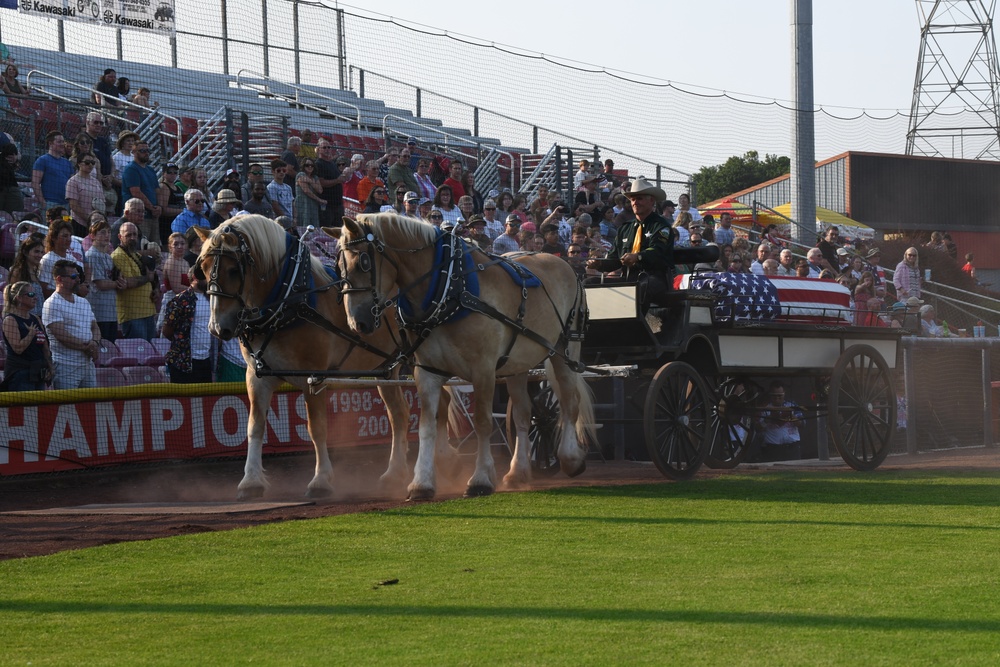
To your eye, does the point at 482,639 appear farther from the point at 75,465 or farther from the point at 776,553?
the point at 75,465

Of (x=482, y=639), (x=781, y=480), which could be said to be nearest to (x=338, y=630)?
(x=482, y=639)

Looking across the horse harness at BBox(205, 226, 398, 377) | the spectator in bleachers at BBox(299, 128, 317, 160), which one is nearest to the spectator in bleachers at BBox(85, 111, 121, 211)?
the spectator in bleachers at BBox(299, 128, 317, 160)

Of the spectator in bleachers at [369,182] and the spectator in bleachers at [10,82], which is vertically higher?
the spectator in bleachers at [10,82]

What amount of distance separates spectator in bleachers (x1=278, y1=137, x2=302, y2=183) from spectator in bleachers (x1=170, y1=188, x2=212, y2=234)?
2.13 metres

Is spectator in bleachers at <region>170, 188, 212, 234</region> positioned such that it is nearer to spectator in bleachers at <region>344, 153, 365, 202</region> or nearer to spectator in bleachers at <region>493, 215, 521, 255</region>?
spectator in bleachers at <region>344, 153, 365, 202</region>

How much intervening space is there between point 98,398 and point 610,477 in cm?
456

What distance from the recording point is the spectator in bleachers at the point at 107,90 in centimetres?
1755

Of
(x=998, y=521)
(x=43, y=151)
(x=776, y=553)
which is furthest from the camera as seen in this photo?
(x=43, y=151)

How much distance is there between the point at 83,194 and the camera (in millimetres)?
13578

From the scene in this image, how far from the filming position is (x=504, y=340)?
984cm

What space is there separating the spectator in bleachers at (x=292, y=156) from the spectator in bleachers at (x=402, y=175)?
1270mm

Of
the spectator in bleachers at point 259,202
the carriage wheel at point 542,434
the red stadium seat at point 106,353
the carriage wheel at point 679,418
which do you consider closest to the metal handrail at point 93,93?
the spectator in bleachers at point 259,202

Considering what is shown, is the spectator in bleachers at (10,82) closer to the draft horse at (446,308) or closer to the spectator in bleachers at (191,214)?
the spectator in bleachers at (191,214)

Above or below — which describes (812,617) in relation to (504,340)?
below
